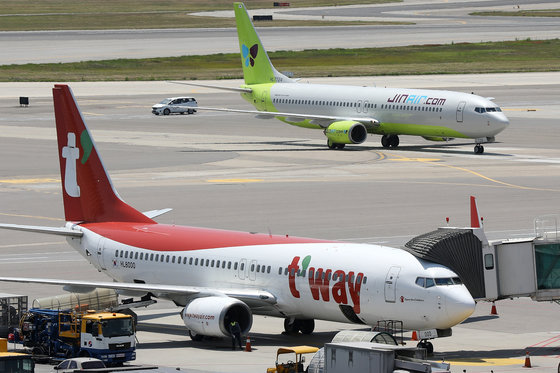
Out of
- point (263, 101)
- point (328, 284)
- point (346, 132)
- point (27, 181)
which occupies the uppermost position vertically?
point (263, 101)

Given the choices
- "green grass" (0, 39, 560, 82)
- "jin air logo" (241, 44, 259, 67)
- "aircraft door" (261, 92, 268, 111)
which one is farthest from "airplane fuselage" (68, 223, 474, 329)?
"green grass" (0, 39, 560, 82)

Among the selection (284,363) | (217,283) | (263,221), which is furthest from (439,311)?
(263,221)

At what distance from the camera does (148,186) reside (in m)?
85.2

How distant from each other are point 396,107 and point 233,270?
2446 inches

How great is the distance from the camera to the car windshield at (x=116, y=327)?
3747 cm

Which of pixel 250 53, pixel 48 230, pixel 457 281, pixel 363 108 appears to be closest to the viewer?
pixel 457 281

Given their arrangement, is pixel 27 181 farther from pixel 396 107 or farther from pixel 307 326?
pixel 307 326

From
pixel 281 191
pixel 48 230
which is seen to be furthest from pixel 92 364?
pixel 281 191

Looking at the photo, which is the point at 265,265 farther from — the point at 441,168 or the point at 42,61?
the point at 42,61

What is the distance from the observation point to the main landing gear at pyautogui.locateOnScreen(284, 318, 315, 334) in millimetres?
43812

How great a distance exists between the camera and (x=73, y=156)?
50.9 metres

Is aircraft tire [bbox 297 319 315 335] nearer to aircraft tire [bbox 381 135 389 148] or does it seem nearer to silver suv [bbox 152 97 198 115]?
aircraft tire [bbox 381 135 389 148]

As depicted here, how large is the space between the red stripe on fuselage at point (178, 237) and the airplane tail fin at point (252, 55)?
68345mm

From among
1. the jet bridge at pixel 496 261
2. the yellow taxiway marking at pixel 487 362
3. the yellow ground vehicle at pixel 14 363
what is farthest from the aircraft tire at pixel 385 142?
the yellow ground vehicle at pixel 14 363
